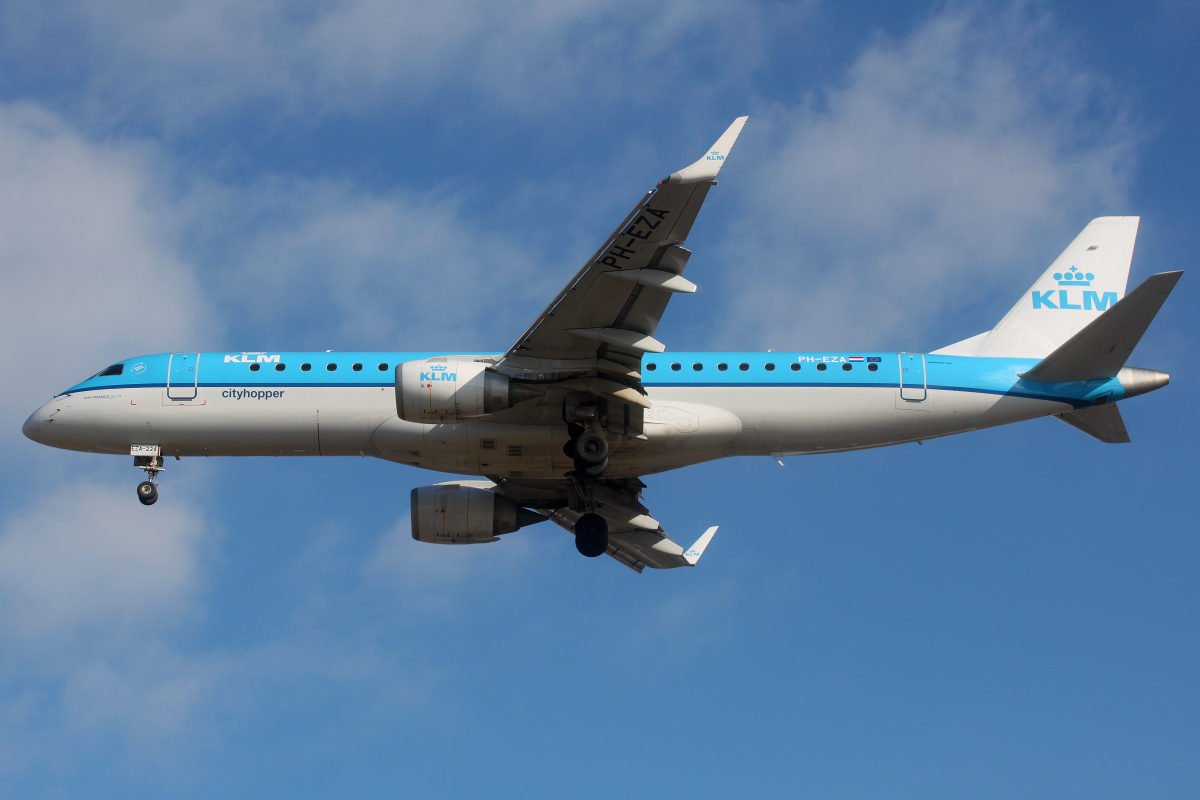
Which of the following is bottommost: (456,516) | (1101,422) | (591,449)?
(456,516)

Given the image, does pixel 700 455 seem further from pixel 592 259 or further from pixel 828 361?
pixel 592 259

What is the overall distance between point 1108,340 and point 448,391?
1491 cm

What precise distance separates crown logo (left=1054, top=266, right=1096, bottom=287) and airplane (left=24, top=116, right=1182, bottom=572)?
1.95 metres

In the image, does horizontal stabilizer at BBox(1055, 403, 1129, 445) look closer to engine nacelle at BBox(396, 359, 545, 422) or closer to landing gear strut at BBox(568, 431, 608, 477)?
landing gear strut at BBox(568, 431, 608, 477)

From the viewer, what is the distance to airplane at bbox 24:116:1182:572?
2539 cm

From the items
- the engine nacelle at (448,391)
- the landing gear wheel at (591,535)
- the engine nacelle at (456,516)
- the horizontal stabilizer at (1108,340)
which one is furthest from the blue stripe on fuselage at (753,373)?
the landing gear wheel at (591,535)

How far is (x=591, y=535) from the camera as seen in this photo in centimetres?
3009

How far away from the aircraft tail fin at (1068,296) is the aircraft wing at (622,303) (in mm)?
9443

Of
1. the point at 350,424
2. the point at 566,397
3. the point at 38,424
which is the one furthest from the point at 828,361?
the point at 38,424

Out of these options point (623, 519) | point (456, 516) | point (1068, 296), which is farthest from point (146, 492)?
point (1068, 296)

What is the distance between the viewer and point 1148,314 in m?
25.1

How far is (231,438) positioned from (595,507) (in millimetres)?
9508

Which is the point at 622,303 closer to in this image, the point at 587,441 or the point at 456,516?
the point at 587,441

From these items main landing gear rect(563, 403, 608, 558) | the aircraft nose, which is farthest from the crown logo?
the aircraft nose
